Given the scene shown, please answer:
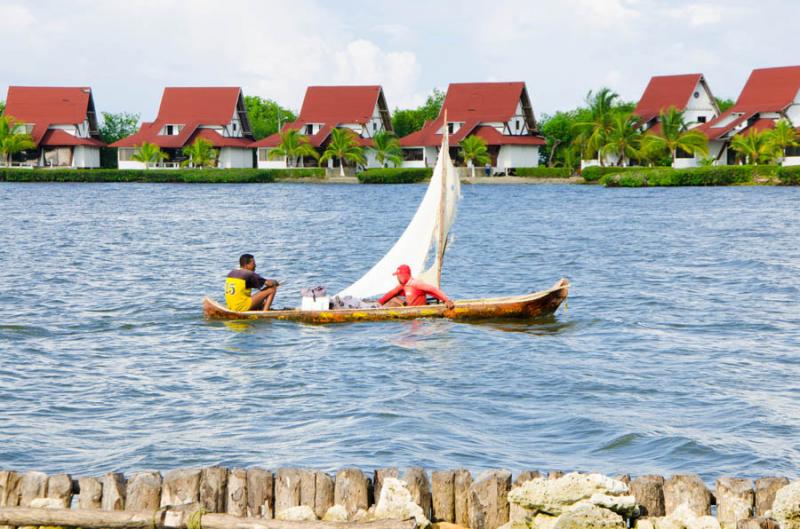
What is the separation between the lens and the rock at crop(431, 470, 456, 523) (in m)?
9.07

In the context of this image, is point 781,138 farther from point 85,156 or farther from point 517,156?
point 85,156

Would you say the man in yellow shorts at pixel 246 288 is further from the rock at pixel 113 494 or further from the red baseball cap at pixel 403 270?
the rock at pixel 113 494

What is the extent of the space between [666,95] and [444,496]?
93255mm

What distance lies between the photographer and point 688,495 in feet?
29.1

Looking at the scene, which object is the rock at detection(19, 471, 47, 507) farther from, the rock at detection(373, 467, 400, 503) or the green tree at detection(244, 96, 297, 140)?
the green tree at detection(244, 96, 297, 140)

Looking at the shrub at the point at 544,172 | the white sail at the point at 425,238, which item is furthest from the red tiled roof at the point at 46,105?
the white sail at the point at 425,238

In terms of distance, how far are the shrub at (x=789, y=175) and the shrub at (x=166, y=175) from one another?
124 feet

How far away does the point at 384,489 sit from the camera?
29.4ft

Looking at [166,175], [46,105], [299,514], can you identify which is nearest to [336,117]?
[166,175]

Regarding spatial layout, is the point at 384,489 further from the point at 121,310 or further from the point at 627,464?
the point at 121,310

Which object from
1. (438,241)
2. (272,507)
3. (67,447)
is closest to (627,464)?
(272,507)

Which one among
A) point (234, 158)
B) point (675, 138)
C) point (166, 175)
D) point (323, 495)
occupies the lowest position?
point (323, 495)

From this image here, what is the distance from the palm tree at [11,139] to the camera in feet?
332

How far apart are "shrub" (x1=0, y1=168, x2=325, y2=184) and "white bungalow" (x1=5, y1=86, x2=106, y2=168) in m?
6.38
